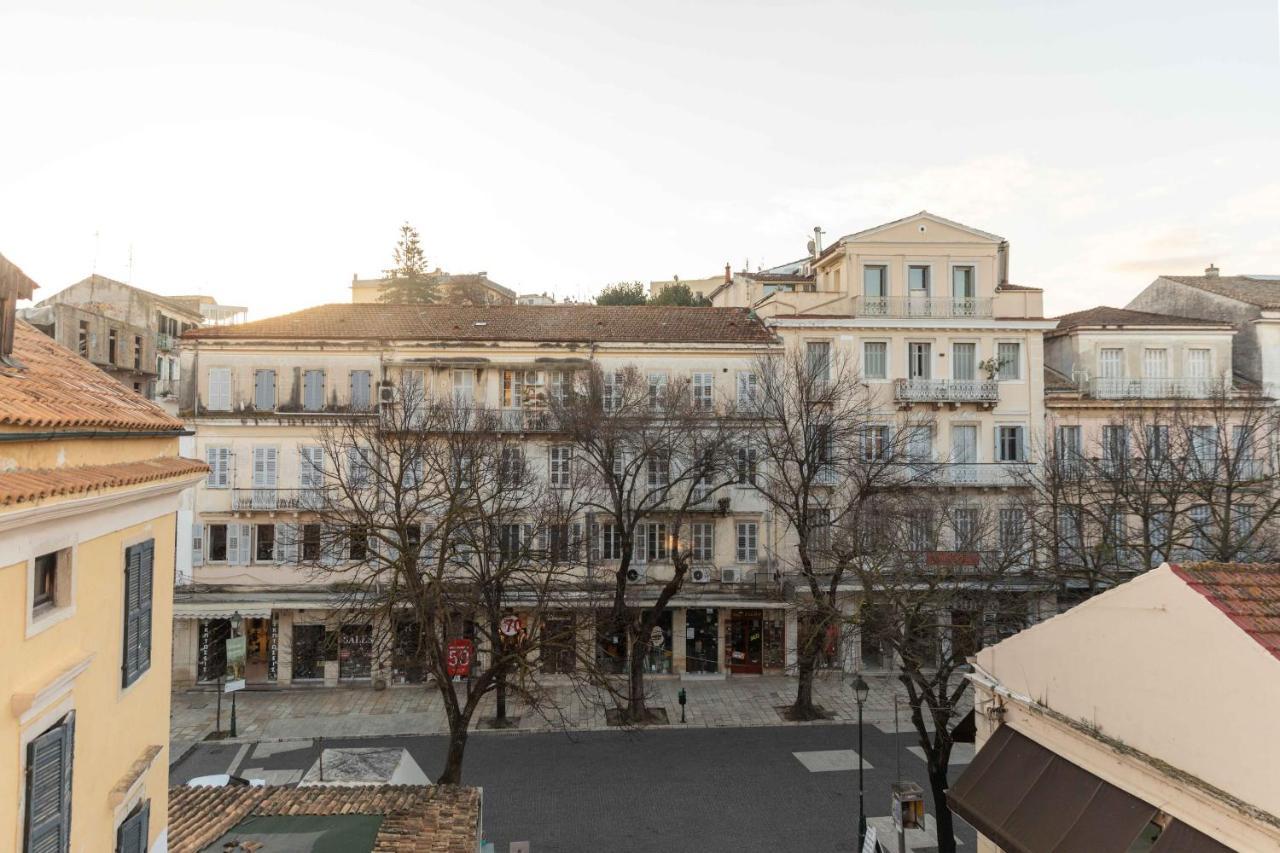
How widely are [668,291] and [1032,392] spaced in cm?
2926

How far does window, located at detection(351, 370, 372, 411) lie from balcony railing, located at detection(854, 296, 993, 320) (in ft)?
63.4

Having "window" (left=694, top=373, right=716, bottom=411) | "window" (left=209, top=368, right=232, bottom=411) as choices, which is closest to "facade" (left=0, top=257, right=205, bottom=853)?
"window" (left=209, top=368, right=232, bottom=411)

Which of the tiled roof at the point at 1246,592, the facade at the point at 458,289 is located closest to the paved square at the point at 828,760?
the tiled roof at the point at 1246,592

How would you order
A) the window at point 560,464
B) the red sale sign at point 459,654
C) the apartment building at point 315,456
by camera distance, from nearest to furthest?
the red sale sign at point 459,654 → the apartment building at point 315,456 → the window at point 560,464

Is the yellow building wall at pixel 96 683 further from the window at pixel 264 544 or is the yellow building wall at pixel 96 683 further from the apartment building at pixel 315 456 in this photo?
the window at pixel 264 544

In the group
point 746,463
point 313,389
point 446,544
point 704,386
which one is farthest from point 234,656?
point 704,386

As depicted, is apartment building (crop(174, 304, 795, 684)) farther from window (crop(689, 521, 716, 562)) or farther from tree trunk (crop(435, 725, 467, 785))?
tree trunk (crop(435, 725, 467, 785))

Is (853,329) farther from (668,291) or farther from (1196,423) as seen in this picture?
A: (668,291)

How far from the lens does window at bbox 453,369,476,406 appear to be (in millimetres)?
31844

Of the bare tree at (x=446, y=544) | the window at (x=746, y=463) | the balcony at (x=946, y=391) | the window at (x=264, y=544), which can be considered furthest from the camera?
the balcony at (x=946, y=391)

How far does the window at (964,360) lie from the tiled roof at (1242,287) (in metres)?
11.9

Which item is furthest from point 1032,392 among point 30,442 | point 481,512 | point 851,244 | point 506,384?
point 30,442

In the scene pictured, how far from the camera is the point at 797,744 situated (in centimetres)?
2502

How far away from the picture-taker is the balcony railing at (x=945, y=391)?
32531 mm
